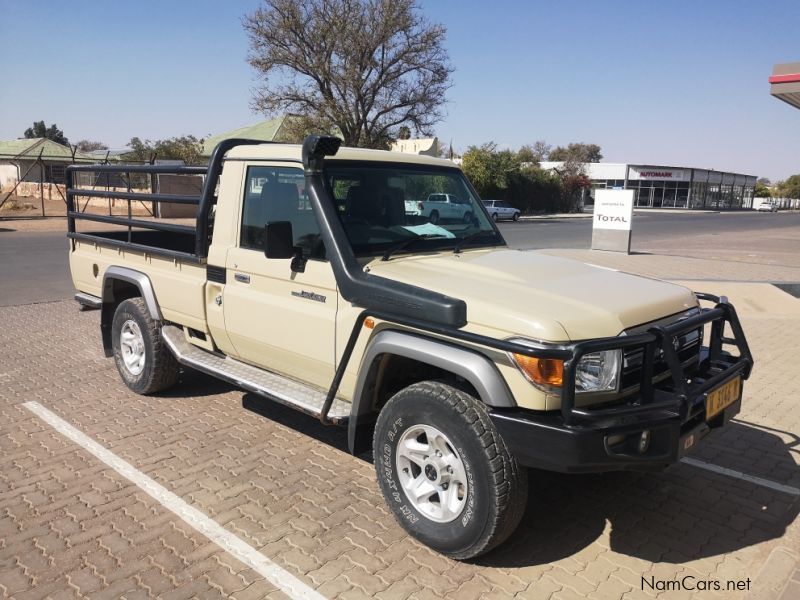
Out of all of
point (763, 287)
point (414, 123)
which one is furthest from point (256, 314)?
point (414, 123)

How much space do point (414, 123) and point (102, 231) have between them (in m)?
31.4

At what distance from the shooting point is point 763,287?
12633 millimetres

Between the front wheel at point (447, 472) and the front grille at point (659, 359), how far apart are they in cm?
74

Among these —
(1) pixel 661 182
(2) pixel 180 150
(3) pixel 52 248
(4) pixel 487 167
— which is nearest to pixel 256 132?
(2) pixel 180 150

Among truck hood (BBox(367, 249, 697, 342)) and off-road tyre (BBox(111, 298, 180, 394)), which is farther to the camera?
off-road tyre (BBox(111, 298, 180, 394))

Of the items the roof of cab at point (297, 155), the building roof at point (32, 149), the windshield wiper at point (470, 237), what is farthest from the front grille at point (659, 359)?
the building roof at point (32, 149)

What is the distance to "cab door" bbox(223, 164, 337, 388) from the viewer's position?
396cm

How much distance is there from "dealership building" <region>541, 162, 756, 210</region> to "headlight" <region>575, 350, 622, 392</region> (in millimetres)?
70587

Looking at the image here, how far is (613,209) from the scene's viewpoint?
1941 centimetres

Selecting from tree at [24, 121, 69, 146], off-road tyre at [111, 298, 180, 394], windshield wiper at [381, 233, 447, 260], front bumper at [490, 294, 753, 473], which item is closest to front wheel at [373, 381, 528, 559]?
front bumper at [490, 294, 753, 473]

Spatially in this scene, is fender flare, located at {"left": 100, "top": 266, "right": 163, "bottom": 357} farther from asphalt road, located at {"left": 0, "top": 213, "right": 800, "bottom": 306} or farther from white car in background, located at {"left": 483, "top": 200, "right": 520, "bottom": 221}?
white car in background, located at {"left": 483, "top": 200, "right": 520, "bottom": 221}

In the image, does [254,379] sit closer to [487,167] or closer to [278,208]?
[278,208]

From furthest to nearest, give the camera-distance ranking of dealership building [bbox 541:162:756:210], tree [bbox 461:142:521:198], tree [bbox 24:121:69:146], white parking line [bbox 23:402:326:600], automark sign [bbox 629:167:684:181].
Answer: tree [bbox 24:121:69:146], automark sign [bbox 629:167:684:181], dealership building [bbox 541:162:756:210], tree [bbox 461:142:521:198], white parking line [bbox 23:402:326:600]

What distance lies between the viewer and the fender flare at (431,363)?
3.04m
